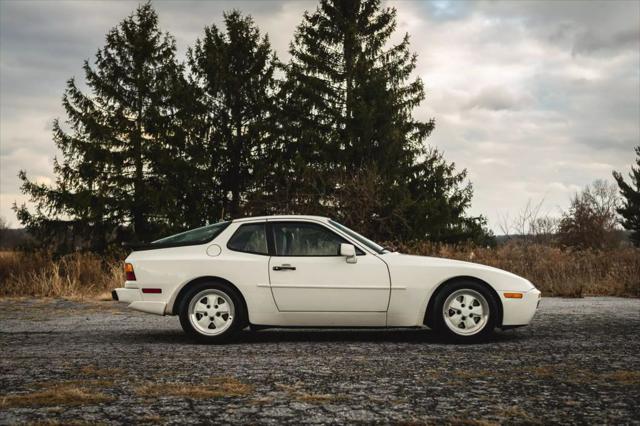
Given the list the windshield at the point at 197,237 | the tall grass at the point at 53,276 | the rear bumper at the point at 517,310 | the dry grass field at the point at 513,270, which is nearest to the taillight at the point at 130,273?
the windshield at the point at 197,237

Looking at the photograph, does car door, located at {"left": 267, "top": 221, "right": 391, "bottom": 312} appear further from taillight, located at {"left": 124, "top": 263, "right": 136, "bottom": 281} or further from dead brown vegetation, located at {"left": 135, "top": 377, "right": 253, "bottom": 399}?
dead brown vegetation, located at {"left": 135, "top": 377, "right": 253, "bottom": 399}

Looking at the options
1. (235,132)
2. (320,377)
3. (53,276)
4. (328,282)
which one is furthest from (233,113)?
(320,377)

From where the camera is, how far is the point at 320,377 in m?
5.45

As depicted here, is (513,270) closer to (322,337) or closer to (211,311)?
(322,337)

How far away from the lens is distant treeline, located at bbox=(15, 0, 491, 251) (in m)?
29.1

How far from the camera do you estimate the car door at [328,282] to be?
7371 millimetres

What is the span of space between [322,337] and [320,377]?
2.57 m

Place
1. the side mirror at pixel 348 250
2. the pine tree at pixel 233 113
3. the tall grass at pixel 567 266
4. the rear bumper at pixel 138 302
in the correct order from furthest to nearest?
the pine tree at pixel 233 113 < the tall grass at pixel 567 266 < the rear bumper at pixel 138 302 < the side mirror at pixel 348 250

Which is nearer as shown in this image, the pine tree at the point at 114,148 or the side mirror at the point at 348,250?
the side mirror at the point at 348,250

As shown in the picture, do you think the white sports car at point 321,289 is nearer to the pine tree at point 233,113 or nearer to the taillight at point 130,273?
the taillight at point 130,273

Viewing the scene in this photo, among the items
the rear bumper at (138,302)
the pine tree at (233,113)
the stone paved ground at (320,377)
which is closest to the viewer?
the stone paved ground at (320,377)

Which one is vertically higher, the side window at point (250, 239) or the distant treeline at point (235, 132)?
the distant treeline at point (235, 132)

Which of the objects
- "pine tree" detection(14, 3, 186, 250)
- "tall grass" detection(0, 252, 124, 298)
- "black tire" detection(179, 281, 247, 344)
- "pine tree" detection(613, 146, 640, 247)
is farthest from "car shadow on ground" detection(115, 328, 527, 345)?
"pine tree" detection(613, 146, 640, 247)

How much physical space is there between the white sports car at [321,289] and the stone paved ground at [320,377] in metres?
0.28
